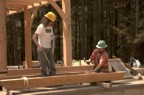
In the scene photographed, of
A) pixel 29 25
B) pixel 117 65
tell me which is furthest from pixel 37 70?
pixel 29 25

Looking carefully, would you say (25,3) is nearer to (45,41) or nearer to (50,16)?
(45,41)

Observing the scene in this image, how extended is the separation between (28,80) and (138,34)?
19.9 m

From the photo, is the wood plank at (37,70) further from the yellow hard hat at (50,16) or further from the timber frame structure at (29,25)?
the yellow hard hat at (50,16)

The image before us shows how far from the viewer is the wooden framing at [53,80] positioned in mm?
6504

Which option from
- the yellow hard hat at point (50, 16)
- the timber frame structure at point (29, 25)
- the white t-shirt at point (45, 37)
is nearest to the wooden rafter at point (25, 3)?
the timber frame structure at point (29, 25)

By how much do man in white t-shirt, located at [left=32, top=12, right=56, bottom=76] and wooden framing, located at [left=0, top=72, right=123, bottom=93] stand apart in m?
0.78

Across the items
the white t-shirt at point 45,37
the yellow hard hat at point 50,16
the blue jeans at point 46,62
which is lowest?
the blue jeans at point 46,62

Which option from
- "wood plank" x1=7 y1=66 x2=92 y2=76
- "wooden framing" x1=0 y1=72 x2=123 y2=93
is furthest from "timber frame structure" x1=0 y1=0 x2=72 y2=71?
"wooden framing" x1=0 y1=72 x2=123 y2=93

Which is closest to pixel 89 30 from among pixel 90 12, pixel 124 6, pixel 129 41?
pixel 90 12

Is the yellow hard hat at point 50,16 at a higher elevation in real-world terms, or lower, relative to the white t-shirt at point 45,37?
higher

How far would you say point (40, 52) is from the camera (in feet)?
24.9

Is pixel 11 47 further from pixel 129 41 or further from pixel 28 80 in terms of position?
pixel 28 80

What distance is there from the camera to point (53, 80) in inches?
273

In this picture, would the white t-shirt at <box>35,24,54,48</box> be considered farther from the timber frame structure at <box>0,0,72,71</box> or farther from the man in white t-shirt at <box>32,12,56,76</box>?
the timber frame structure at <box>0,0,72,71</box>
